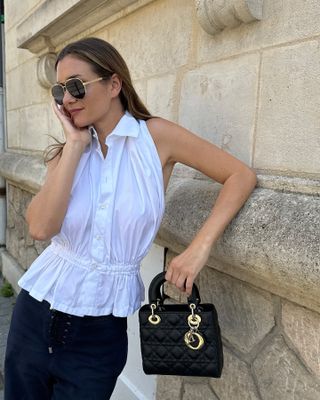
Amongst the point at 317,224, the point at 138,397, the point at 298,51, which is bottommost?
the point at 138,397

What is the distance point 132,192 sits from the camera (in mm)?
1571

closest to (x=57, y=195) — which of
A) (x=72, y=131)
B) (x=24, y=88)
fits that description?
(x=72, y=131)

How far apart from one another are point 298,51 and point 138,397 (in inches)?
82.0

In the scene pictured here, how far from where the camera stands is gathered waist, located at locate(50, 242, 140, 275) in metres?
1.60

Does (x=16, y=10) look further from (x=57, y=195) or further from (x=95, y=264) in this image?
(x=95, y=264)

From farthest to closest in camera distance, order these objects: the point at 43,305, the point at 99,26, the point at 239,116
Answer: the point at 99,26
the point at 239,116
the point at 43,305

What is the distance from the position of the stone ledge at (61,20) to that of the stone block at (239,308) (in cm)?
148

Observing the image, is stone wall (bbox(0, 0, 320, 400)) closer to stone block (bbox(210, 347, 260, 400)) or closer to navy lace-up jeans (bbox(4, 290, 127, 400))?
stone block (bbox(210, 347, 260, 400))

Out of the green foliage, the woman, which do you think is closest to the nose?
the woman

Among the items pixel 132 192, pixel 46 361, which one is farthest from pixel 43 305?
pixel 132 192

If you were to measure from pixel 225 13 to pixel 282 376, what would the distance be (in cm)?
135

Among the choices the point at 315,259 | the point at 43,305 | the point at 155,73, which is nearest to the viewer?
the point at 315,259

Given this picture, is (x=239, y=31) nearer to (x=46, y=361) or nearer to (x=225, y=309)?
(x=225, y=309)

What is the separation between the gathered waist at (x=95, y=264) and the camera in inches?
63.1
